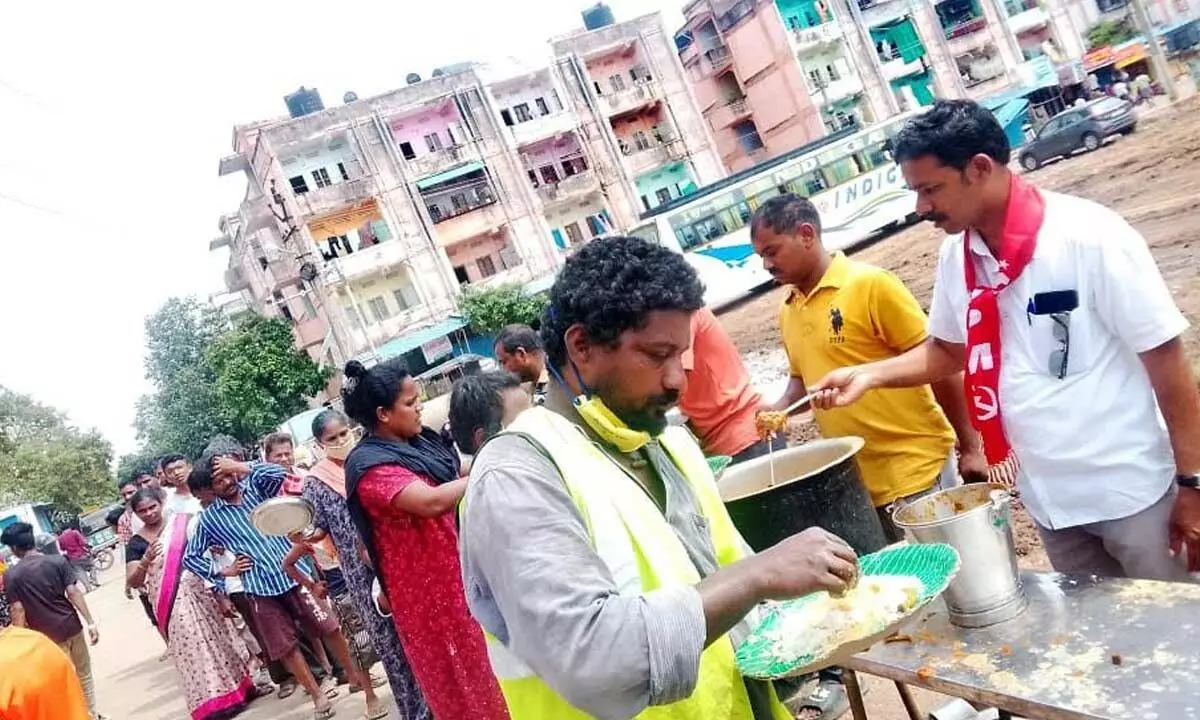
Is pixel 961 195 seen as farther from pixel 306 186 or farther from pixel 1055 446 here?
pixel 306 186

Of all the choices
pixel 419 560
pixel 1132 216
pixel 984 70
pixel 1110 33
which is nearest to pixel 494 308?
pixel 1132 216

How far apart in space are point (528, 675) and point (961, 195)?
66.8 inches

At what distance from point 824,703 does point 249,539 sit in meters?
4.21

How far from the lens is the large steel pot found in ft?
8.81

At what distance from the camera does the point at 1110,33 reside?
40.7 metres

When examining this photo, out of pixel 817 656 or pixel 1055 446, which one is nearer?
pixel 817 656

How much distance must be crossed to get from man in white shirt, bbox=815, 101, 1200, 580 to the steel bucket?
353 millimetres

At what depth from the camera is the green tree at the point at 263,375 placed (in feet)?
119

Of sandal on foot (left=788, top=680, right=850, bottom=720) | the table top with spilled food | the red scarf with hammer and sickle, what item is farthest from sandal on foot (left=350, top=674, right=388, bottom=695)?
the red scarf with hammer and sickle

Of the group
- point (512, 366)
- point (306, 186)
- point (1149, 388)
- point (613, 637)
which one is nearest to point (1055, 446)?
point (1149, 388)

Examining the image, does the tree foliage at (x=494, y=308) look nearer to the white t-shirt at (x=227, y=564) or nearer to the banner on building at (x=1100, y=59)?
the white t-shirt at (x=227, y=564)

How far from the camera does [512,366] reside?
4.17 meters

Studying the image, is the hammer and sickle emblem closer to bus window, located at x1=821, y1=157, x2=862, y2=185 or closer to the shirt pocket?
the shirt pocket

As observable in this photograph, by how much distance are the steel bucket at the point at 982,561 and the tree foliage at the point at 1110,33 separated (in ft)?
157
